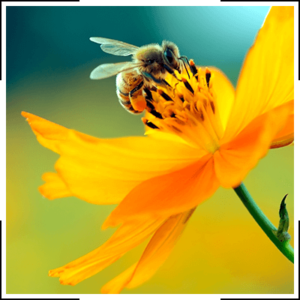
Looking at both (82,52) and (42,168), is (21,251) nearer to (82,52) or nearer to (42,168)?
(42,168)

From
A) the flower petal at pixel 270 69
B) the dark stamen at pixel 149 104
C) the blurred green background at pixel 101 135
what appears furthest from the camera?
the blurred green background at pixel 101 135

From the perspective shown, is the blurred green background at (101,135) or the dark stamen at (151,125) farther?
the blurred green background at (101,135)

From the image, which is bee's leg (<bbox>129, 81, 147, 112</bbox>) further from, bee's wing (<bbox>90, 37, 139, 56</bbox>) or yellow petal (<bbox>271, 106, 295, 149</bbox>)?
yellow petal (<bbox>271, 106, 295, 149</bbox>)

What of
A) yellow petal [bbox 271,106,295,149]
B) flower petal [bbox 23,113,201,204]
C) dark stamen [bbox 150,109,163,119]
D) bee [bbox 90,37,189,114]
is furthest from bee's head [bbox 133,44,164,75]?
yellow petal [bbox 271,106,295,149]

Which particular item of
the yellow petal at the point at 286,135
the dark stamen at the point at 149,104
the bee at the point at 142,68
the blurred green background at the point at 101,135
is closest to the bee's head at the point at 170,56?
the bee at the point at 142,68

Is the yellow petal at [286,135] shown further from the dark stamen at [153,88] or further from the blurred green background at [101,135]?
the blurred green background at [101,135]
